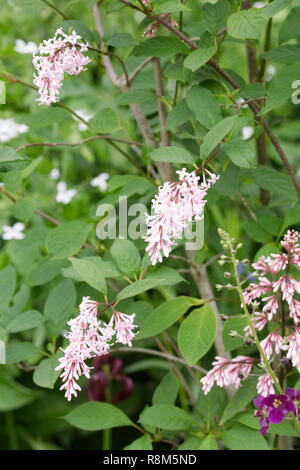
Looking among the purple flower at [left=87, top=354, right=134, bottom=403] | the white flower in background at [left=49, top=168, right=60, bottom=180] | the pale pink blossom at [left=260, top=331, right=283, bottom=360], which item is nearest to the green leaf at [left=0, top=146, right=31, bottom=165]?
the pale pink blossom at [left=260, top=331, right=283, bottom=360]

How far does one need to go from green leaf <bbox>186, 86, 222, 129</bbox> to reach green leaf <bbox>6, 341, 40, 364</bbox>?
0.44 meters

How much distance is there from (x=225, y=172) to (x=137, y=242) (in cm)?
18

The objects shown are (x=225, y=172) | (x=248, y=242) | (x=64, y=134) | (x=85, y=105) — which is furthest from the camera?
(x=85, y=105)

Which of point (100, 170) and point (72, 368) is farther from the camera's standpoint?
point (100, 170)

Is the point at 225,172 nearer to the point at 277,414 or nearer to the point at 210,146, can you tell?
the point at 210,146

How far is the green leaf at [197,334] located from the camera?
2.52ft

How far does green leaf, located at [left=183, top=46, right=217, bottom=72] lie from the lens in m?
0.74

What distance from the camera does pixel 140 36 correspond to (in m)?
0.92

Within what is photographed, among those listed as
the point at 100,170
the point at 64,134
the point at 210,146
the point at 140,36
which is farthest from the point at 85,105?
the point at 210,146

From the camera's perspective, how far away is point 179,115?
88 centimetres

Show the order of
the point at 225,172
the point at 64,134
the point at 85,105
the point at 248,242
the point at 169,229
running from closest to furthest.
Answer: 1. the point at 169,229
2. the point at 225,172
3. the point at 248,242
4. the point at 64,134
5. the point at 85,105

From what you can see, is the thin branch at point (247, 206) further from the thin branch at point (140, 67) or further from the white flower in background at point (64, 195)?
the white flower in background at point (64, 195)

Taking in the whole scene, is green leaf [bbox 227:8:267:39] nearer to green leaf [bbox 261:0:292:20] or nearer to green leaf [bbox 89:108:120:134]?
green leaf [bbox 261:0:292:20]
